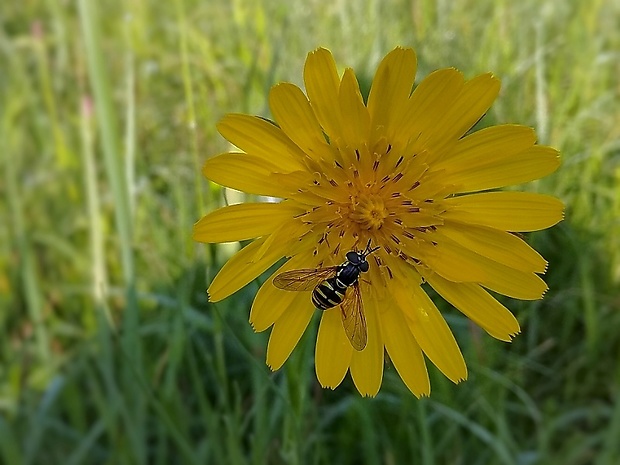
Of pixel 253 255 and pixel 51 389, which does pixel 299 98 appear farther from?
pixel 51 389

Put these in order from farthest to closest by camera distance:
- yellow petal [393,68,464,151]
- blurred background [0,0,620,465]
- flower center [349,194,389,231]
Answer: blurred background [0,0,620,465]
flower center [349,194,389,231]
yellow petal [393,68,464,151]

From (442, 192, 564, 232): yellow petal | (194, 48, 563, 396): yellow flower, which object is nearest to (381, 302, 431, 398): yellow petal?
(194, 48, 563, 396): yellow flower

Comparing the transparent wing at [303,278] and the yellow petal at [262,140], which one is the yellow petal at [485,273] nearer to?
the transparent wing at [303,278]

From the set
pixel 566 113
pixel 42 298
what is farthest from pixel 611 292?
pixel 42 298

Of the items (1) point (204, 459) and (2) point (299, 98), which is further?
(1) point (204, 459)

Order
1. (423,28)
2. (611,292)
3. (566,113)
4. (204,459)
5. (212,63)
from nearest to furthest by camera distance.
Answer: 1. (204,459)
2. (423,28)
3. (611,292)
4. (566,113)
5. (212,63)

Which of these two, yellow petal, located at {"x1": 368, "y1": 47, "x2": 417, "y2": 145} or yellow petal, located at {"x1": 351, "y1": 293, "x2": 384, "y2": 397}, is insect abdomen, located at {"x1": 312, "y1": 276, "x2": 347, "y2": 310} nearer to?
yellow petal, located at {"x1": 351, "y1": 293, "x2": 384, "y2": 397}

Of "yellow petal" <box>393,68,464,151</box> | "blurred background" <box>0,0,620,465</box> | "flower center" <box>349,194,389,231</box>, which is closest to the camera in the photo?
"yellow petal" <box>393,68,464,151</box>
